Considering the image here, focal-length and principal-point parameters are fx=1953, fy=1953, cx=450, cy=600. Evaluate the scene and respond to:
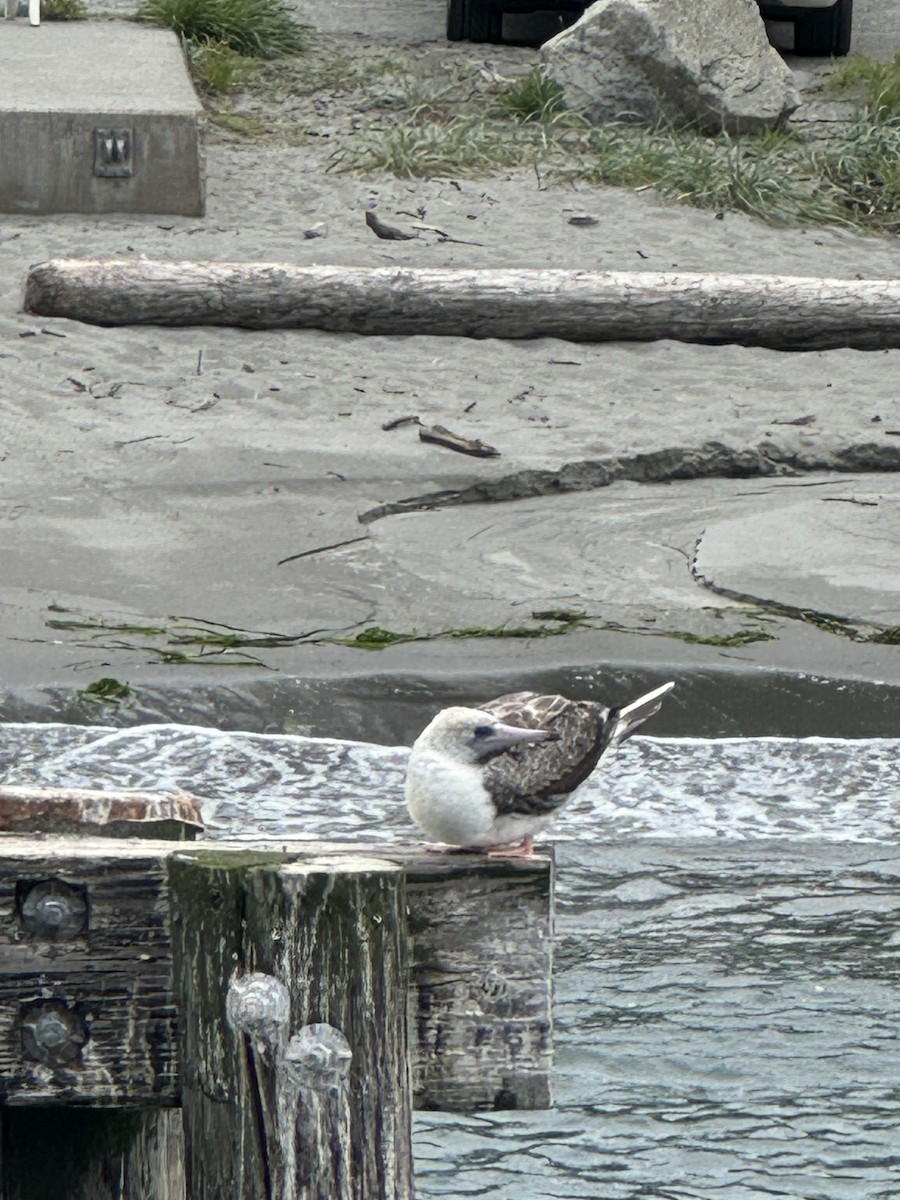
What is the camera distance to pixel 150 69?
1288 centimetres

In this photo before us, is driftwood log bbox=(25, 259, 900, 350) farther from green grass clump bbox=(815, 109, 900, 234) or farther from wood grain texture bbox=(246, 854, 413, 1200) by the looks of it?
wood grain texture bbox=(246, 854, 413, 1200)

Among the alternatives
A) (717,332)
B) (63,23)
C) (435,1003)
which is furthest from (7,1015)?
(63,23)

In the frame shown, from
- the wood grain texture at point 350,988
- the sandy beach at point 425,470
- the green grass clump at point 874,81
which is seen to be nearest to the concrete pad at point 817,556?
the sandy beach at point 425,470

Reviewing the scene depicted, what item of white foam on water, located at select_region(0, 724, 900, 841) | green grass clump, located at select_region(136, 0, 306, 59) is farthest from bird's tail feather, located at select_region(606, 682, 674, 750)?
green grass clump, located at select_region(136, 0, 306, 59)

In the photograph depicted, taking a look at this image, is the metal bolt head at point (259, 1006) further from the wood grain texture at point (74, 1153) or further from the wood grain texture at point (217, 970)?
the wood grain texture at point (74, 1153)

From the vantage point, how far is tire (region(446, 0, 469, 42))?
1555cm

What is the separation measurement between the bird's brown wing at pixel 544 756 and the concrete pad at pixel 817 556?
387cm

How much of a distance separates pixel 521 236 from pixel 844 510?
4.44 meters

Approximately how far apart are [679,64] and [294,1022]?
12229 mm

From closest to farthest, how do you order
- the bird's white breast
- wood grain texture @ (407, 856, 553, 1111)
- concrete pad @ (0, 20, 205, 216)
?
1. wood grain texture @ (407, 856, 553, 1111)
2. the bird's white breast
3. concrete pad @ (0, 20, 205, 216)

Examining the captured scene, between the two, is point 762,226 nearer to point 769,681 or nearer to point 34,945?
point 769,681

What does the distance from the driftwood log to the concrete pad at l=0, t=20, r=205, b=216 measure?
1.41 m

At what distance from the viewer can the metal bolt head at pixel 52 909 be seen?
2.47 meters

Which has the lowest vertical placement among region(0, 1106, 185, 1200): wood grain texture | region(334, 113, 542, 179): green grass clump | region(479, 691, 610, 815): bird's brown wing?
region(0, 1106, 185, 1200): wood grain texture
